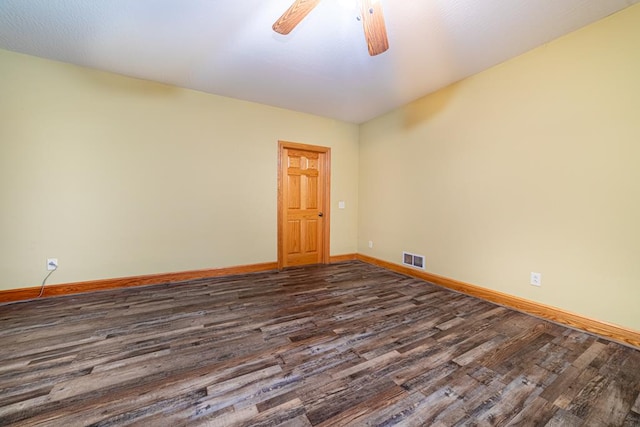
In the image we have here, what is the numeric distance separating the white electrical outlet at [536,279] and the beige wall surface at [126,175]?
3.31m

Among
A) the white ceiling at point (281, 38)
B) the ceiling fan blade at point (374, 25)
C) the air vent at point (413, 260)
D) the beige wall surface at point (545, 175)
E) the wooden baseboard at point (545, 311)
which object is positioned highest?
the white ceiling at point (281, 38)

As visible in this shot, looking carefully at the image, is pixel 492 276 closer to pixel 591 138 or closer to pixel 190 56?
pixel 591 138

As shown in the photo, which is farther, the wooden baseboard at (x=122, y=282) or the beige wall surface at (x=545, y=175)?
the wooden baseboard at (x=122, y=282)

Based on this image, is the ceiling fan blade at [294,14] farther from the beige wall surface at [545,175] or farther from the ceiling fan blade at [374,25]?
the beige wall surface at [545,175]

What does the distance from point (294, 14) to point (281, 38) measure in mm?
724

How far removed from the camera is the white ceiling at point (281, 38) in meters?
1.90

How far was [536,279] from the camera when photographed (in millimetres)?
2414

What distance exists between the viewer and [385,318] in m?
2.29

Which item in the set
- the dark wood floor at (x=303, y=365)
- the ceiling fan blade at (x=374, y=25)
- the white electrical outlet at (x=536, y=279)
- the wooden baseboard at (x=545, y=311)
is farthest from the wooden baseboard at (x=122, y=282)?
the white electrical outlet at (x=536, y=279)

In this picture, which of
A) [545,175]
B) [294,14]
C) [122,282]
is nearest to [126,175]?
[122,282]

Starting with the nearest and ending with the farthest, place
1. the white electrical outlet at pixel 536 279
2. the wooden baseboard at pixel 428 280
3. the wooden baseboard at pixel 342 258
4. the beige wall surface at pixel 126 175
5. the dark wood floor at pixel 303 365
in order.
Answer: the dark wood floor at pixel 303 365 → the wooden baseboard at pixel 428 280 → the white electrical outlet at pixel 536 279 → the beige wall surface at pixel 126 175 → the wooden baseboard at pixel 342 258

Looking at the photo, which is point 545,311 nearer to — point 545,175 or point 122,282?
point 545,175

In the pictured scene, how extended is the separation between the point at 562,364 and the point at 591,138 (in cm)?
187

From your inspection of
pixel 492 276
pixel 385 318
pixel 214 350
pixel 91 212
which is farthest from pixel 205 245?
pixel 492 276
